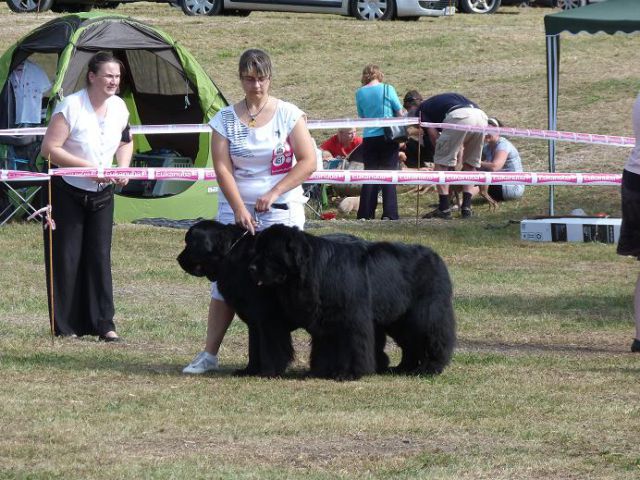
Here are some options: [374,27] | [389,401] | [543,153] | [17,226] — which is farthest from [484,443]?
[374,27]

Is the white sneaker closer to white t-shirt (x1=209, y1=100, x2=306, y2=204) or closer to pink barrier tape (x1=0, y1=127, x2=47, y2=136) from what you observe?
white t-shirt (x1=209, y1=100, x2=306, y2=204)

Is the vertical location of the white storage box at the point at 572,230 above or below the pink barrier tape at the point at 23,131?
below

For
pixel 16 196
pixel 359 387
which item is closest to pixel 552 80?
pixel 16 196

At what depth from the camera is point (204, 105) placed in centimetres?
1443

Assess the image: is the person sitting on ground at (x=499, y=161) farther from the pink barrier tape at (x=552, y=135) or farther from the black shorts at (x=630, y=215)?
the black shorts at (x=630, y=215)

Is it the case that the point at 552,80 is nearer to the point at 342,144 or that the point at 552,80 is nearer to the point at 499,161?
the point at 499,161

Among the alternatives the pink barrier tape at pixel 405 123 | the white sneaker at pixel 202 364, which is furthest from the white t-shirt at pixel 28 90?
the white sneaker at pixel 202 364

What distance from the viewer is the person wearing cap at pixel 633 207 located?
7.84m

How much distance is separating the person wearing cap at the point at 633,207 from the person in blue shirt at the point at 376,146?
21.9 feet

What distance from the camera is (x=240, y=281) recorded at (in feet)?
22.5

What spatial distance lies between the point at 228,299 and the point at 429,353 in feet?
3.59

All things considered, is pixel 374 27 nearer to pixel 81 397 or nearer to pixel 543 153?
pixel 543 153

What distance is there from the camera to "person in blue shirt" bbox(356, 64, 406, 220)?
14.6 meters

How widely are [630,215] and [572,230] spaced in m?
5.29
